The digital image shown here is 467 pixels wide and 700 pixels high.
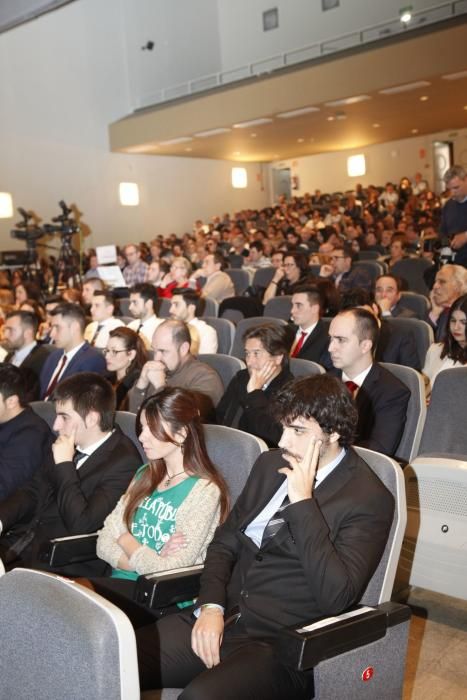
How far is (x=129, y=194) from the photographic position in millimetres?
16484

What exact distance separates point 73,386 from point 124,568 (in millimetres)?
699

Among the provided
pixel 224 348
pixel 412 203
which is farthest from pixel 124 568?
pixel 412 203

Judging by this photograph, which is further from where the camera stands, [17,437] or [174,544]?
[17,437]

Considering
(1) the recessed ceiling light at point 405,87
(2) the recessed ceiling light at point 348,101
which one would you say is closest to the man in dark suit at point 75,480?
(1) the recessed ceiling light at point 405,87

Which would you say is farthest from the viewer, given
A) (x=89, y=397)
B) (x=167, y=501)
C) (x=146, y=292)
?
(x=146, y=292)

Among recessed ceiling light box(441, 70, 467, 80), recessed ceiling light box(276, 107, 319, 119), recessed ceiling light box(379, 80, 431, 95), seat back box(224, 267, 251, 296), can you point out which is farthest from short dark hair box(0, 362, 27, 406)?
recessed ceiling light box(276, 107, 319, 119)

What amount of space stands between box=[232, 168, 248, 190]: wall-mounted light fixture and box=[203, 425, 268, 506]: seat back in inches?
692

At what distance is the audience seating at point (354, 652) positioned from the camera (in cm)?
149

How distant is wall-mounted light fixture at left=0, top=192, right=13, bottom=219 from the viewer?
1345cm

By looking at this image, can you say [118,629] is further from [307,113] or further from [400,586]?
[307,113]

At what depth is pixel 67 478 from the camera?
2.36m

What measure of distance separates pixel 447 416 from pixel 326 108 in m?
10.4

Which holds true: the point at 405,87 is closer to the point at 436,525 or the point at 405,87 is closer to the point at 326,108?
the point at 326,108

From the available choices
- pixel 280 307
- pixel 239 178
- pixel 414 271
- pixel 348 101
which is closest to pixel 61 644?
pixel 280 307
